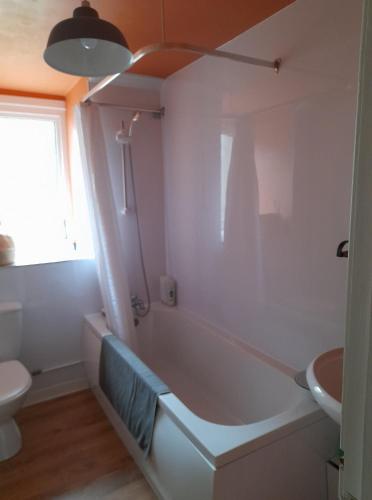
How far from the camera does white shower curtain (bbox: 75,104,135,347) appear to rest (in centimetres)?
234

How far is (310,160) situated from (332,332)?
32.5 inches

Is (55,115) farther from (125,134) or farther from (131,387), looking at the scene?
(131,387)

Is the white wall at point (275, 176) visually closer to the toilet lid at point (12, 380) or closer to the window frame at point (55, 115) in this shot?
the window frame at point (55, 115)

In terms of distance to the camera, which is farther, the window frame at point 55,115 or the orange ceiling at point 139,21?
the window frame at point 55,115

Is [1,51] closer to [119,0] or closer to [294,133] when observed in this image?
[119,0]

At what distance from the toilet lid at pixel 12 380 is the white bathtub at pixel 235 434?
0.49 meters

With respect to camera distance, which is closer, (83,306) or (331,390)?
(331,390)

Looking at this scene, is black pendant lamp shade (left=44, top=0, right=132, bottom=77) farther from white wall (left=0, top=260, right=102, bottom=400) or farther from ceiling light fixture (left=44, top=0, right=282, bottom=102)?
white wall (left=0, top=260, right=102, bottom=400)

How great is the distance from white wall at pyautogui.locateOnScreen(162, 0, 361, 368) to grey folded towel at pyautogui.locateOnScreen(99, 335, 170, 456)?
0.72 meters

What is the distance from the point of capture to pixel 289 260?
1.84 meters

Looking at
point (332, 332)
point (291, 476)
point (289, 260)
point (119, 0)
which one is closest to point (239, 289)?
point (289, 260)

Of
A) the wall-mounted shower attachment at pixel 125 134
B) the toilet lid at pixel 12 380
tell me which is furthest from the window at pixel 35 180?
the toilet lid at pixel 12 380

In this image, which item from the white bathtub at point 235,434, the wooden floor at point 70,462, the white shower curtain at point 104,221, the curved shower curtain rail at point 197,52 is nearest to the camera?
the white bathtub at point 235,434

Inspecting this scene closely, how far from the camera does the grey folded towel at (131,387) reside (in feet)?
5.57
